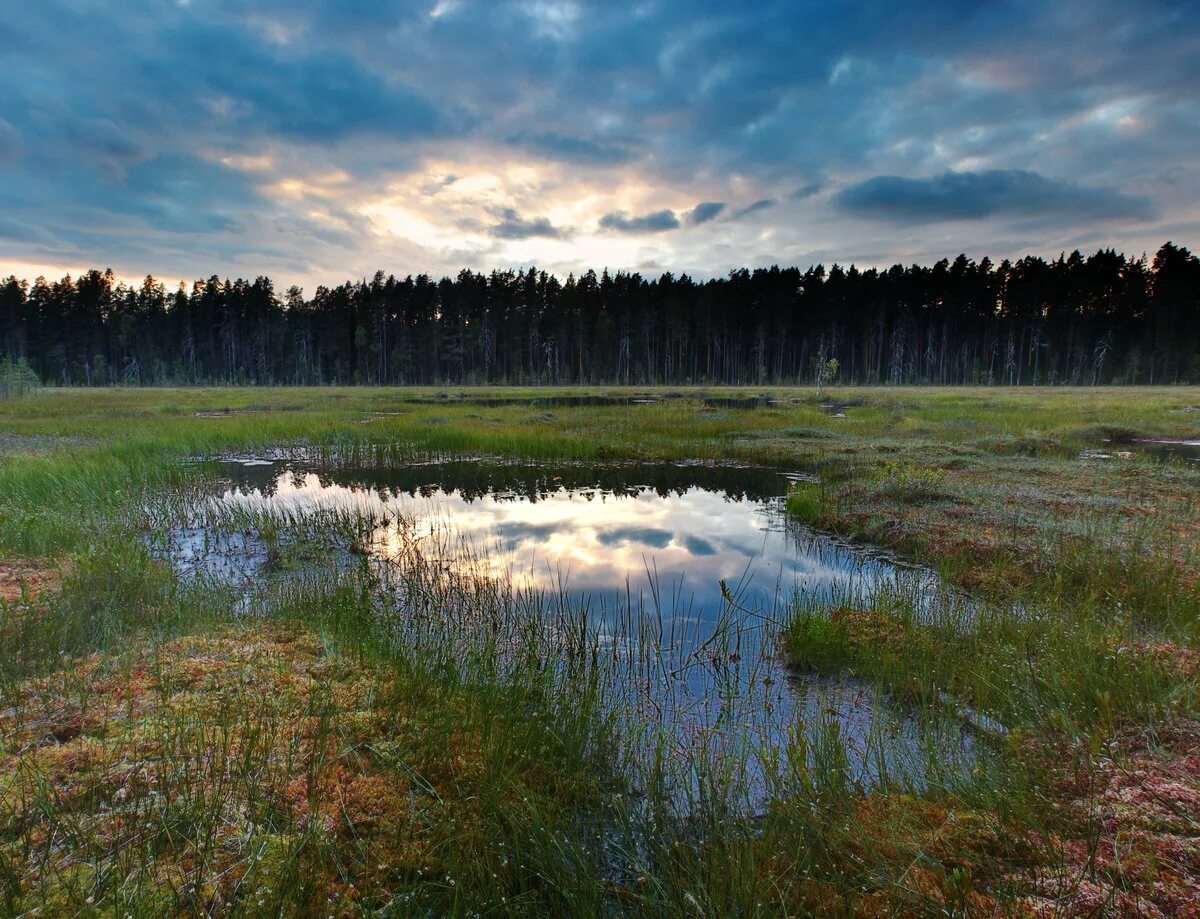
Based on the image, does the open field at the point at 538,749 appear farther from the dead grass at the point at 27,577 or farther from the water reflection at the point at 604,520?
the water reflection at the point at 604,520

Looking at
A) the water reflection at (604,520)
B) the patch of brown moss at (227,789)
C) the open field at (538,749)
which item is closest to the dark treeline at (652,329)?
the water reflection at (604,520)

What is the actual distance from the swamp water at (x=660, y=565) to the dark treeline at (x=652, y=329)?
65.4 m

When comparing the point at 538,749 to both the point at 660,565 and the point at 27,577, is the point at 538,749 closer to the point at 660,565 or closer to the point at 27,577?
the point at 660,565

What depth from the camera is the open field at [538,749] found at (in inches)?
103

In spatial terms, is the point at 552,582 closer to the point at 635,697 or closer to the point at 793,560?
the point at 635,697

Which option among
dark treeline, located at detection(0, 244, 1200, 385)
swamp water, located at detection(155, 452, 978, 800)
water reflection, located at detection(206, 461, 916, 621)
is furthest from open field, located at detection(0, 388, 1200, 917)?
dark treeline, located at detection(0, 244, 1200, 385)

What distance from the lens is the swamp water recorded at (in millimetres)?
4504

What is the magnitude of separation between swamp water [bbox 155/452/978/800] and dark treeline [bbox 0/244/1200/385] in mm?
65373

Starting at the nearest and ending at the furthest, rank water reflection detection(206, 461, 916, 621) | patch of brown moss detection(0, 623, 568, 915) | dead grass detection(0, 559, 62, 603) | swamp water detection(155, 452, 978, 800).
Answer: patch of brown moss detection(0, 623, 568, 915)
swamp water detection(155, 452, 978, 800)
dead grass detection(0, 559, 62, 603)
water reflection detection(206, 461, 916, 621)

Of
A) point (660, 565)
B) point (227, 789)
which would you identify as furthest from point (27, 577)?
point (660, 565)

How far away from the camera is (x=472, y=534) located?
10680 millimetres

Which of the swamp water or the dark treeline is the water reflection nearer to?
the swamp water

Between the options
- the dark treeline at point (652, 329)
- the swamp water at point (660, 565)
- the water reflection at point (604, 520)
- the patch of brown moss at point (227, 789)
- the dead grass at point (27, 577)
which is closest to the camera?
the patch of brown moss at point (227, 789)

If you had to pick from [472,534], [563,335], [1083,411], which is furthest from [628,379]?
[472,534]
